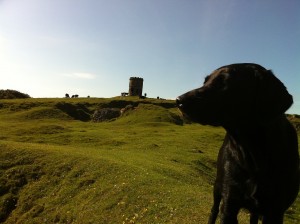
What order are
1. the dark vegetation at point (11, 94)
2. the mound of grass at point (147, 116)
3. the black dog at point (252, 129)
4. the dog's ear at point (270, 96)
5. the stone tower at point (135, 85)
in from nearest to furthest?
the dog's ear at point (270, 96), the black dog at point (252, 129), the mound of grass at point (147, 116), the dark vegetation at point (11, 94), the stone tower at point (135, 85)

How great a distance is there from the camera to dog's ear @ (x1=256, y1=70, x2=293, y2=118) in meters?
5.20

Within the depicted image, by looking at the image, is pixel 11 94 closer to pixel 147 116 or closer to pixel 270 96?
pixel 147 116

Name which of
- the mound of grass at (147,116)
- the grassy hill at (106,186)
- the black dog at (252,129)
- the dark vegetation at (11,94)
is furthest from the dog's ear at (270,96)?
the dark vegetation at (11,94)

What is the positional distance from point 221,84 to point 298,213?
22832mm

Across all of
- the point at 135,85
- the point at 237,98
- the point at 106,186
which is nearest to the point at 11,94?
the point at 135,85

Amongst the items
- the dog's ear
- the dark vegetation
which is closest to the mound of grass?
the dark vegetation

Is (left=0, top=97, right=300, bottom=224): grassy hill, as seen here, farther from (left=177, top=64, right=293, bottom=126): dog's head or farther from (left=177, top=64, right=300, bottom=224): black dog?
(left=177, top=64, right=293, bottom=126): dog's head

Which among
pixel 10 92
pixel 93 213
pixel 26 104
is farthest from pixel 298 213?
pixel 10 92

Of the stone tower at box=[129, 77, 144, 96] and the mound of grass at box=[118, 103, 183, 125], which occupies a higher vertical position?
the stone tower at box=[129, 77, 144, 96]

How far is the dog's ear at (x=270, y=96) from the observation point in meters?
5.20

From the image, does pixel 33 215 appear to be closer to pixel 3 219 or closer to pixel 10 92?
pixel 3 219

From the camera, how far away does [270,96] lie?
208 inches

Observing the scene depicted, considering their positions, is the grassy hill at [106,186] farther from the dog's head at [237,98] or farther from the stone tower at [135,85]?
the stone tower at [135,85]

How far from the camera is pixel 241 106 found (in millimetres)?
5559
